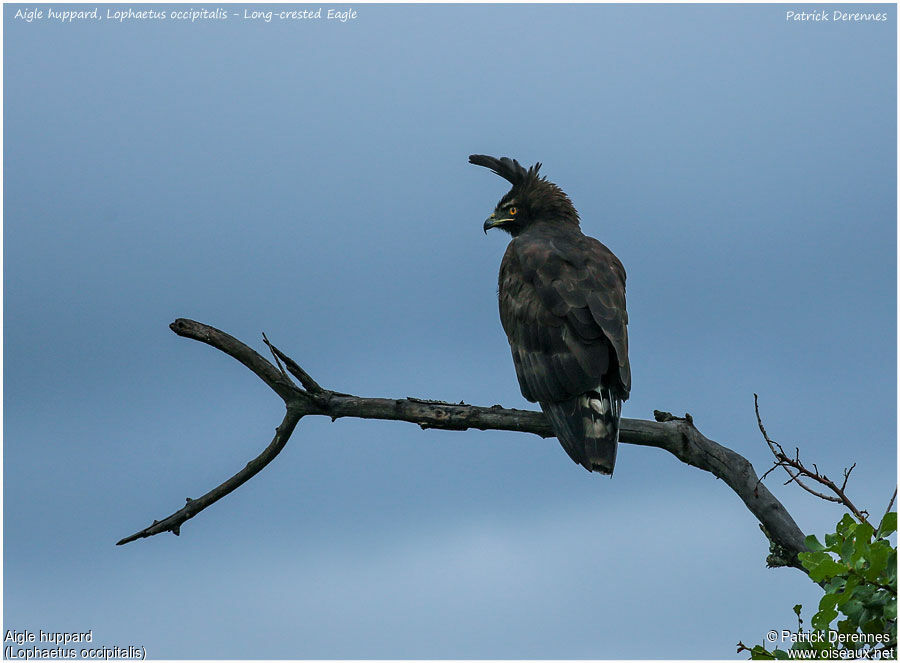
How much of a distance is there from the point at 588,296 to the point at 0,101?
6347 millimetres

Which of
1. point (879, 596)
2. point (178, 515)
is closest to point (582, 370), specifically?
point (879, 596)

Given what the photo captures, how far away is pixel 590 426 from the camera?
319 inches

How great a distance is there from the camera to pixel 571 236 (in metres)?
10.1

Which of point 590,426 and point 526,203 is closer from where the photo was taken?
point 590,426

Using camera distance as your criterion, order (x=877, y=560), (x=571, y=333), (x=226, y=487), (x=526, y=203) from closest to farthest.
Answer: (x=877, y=560)
(x=226, y=487)
(x=571, y=333)
(x=526, y=203)

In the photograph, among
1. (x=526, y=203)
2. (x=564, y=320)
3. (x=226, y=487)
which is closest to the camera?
(x=226, y=487)

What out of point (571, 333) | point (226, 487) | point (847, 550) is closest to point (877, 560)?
point (847, 550)

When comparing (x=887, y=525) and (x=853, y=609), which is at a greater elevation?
(x=887, y=525)

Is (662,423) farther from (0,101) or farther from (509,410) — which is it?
(0,101)

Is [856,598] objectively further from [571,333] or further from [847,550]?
[571,333]

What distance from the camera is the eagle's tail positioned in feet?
26.1

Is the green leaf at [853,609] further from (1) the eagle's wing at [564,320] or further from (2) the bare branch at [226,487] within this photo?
(2) the bare branch at [226,487]

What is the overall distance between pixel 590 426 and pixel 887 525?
259 cm

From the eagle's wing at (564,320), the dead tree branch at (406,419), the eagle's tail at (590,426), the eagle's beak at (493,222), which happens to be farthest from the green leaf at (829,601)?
the eagle's beak at (493,222)
